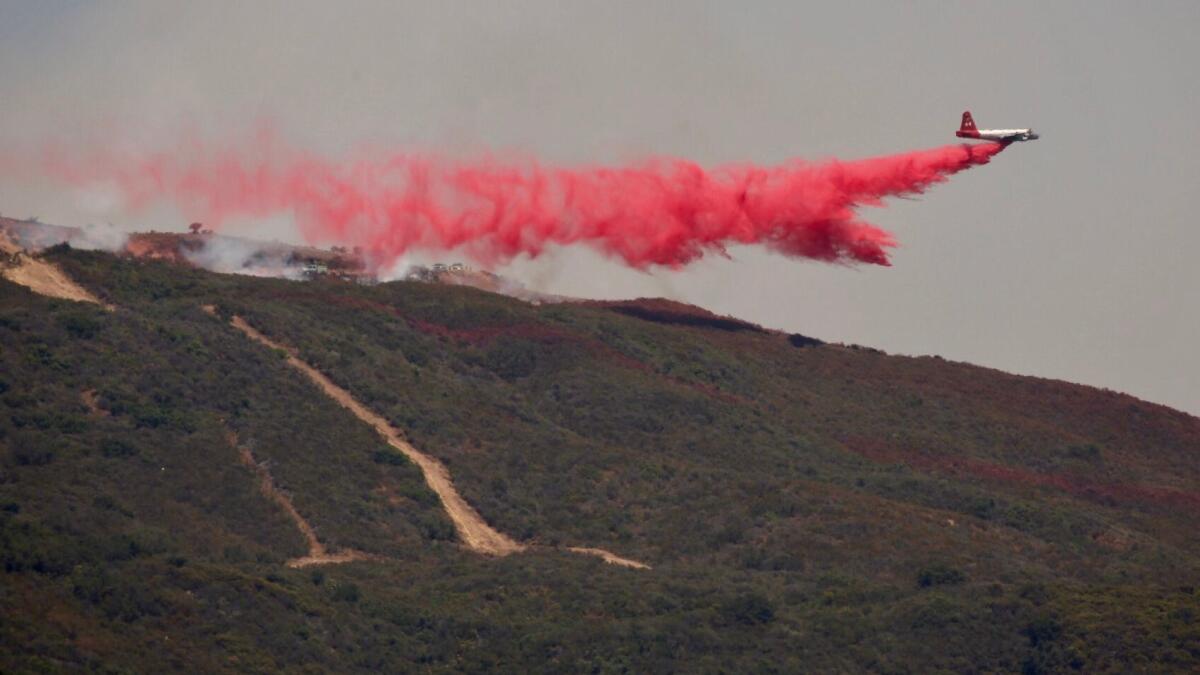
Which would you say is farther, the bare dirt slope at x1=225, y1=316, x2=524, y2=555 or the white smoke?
the white smoke

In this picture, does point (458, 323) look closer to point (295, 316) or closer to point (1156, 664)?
point (295, 316)

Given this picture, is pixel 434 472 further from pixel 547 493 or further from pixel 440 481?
pixel 547 493

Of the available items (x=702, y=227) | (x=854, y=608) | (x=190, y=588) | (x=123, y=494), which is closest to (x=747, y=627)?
(x=854, y=608)

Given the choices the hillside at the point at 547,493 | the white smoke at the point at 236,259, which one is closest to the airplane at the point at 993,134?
the hillside at the point at 547,493

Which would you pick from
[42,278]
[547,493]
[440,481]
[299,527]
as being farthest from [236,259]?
[299,527]

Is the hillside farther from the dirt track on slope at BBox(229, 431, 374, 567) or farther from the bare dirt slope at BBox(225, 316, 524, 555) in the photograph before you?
the bare dirt slope at BBox(225, 316, 524, 555)

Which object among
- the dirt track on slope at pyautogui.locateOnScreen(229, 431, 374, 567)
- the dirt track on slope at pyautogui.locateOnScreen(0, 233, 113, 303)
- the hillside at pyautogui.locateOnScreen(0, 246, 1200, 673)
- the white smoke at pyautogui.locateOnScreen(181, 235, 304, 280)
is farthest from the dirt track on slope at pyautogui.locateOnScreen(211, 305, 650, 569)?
the white smoke at pyautogui.locateOnScreen(181, 235, 304, 280)
